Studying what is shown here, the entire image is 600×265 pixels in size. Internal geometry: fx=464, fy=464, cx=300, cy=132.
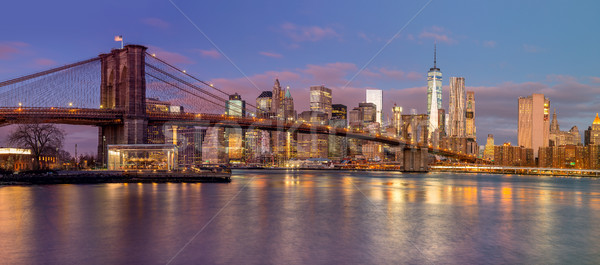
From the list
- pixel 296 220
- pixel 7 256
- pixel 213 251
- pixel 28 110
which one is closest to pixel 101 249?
pixel 7 256

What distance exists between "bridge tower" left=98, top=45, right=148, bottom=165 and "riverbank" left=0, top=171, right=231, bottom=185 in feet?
22.4

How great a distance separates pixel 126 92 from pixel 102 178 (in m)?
15.8

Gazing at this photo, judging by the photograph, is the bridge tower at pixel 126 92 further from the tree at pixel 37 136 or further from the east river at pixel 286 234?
the east river at pixel 286 234

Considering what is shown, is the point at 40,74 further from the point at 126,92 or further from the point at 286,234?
the point at 286,234

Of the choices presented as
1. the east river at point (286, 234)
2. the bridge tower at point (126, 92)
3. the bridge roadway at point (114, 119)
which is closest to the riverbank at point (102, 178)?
the bridge tower at point (126, 92)

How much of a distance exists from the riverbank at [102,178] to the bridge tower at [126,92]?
22.4 feet

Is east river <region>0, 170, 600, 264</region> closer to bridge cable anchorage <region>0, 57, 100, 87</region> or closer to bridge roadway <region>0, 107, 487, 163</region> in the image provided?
bridge roadway <region>0, 107, 487, 163</region>

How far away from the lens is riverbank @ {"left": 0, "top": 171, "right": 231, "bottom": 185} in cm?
5488

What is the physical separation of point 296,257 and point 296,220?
31.0ft

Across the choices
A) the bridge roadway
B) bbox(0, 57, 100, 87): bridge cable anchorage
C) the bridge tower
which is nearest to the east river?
the bridge roadway

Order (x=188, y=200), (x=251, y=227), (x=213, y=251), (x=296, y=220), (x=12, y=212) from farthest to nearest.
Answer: (x=188, y=200) → (x=12, y=212) → (x=296, y=220) → (x=251, y=227) → (x=213, y=251)

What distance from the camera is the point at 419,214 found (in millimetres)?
28156

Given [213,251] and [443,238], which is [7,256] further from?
[443,238]

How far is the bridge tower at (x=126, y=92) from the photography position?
67938 millimetres
